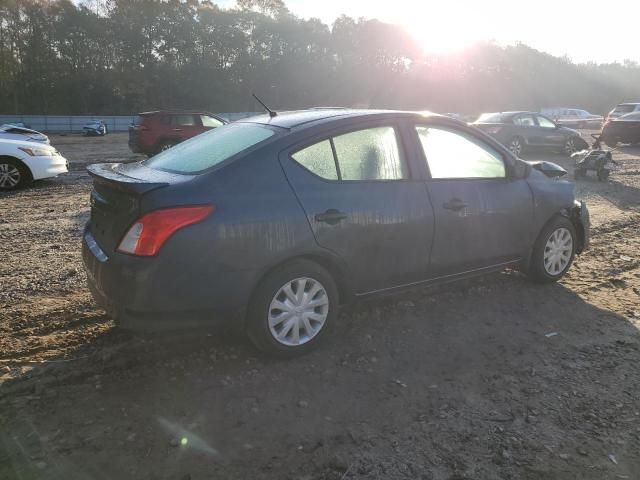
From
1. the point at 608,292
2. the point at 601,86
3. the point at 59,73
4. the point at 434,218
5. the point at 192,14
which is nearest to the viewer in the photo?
the point at 434,218

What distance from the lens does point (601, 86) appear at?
70.2m

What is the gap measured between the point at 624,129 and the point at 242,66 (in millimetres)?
44209

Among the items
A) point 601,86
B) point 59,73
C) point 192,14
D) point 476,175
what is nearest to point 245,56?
point 192,14

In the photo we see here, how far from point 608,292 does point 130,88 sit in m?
52.4

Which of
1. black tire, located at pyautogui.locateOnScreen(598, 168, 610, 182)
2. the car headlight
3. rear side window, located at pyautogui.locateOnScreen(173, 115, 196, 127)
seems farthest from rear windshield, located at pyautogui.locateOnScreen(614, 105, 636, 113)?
the car headlight

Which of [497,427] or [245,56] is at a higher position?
[245,56]

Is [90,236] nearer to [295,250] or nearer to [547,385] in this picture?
[295,250]

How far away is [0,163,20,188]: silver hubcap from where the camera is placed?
32.9 ft

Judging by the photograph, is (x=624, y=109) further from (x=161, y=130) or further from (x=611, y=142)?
(x=161, y=130)

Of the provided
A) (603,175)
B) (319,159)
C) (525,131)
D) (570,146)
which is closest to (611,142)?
(570,146)

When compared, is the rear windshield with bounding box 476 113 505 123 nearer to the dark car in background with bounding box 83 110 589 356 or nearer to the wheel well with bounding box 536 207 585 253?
the wheel well with bounding box 536 207 585 253

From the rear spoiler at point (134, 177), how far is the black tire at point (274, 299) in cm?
81

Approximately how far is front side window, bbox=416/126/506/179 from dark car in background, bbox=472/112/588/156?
40.9 ft

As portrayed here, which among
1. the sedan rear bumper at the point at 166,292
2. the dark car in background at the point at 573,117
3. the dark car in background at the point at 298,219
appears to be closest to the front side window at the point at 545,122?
the dark car in background at the point at 298,219
